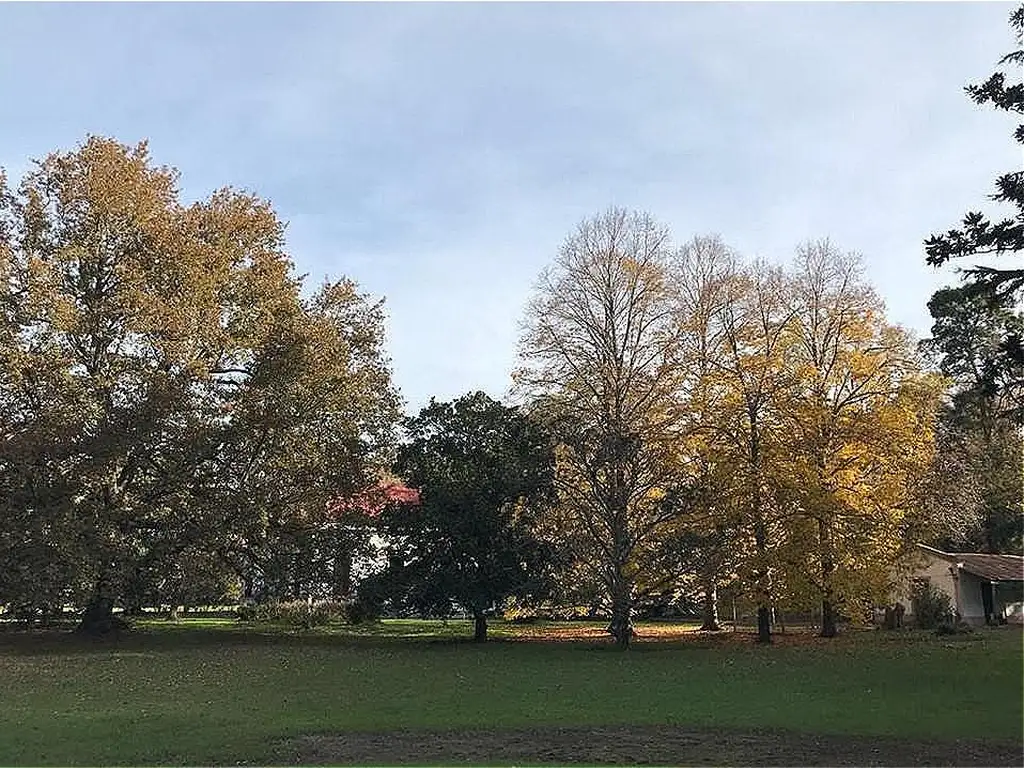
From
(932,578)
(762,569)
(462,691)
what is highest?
(932,578)

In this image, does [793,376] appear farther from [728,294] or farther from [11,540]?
[11,540]

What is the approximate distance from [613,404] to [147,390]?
15108 millimetres

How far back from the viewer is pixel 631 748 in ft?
38.9

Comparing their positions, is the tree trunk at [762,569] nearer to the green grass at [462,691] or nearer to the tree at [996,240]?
the green grass at [462,691]

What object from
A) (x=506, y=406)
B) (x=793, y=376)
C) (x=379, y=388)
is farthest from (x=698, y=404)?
(x=379, y=388)

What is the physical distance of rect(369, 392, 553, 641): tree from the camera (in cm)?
3219

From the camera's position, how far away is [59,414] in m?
28.4

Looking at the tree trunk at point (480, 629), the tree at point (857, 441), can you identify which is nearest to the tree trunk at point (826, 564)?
the tree at point (857, 441)

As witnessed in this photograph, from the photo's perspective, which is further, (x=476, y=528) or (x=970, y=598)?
(x=970, y=598)

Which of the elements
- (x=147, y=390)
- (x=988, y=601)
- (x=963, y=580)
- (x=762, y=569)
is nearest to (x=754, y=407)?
(x=762, y=569)

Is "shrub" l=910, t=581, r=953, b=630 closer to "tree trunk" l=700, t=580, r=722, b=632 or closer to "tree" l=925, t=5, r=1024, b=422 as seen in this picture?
"tree trunk" l=700, t=580, r=722, b=632

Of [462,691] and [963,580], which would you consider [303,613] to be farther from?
[963,580]

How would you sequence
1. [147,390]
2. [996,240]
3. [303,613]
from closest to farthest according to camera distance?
[996,240] < [147,390] < [303,613]

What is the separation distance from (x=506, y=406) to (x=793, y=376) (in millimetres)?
10052
